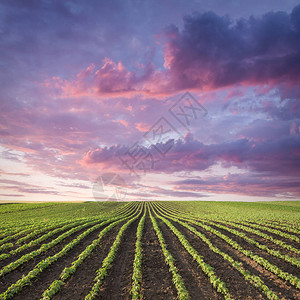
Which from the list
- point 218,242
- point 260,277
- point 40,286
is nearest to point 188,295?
point 260,277

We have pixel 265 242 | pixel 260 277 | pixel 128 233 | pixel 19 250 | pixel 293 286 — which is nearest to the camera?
pixel 293 286

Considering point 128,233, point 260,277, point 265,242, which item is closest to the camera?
point 260,277

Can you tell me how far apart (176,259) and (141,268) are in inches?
111

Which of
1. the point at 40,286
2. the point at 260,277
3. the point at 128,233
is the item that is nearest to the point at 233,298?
the point at 260,277

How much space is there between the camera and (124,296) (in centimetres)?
971

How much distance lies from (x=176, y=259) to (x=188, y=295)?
4.72m

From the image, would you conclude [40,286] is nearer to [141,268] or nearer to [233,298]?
[141,268]

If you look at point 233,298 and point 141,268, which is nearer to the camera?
point 233,298

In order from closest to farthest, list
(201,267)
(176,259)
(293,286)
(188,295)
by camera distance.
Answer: (188,295) < (293,286) < (201,267) < (176,259)

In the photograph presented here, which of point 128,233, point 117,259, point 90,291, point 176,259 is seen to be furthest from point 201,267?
point 128,233

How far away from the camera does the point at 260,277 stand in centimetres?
1142

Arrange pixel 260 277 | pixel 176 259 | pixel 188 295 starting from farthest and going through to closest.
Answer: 1. pixel 176 259
2. pixel 260 277
3. pixel 188 295

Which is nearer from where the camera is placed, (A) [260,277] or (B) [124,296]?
(B) [124,296]

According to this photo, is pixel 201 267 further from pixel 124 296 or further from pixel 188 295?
pixel 124 296
